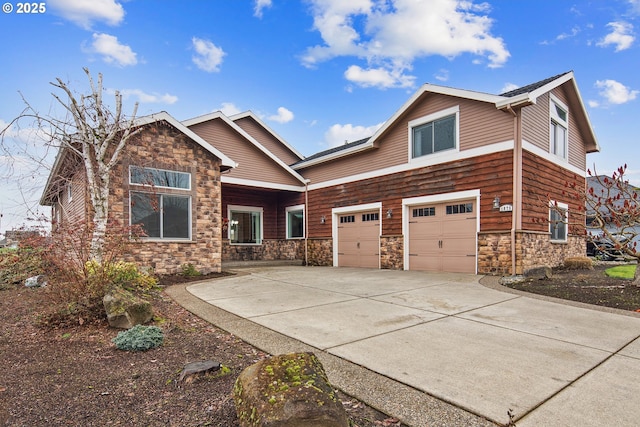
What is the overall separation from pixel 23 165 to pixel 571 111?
1689cm

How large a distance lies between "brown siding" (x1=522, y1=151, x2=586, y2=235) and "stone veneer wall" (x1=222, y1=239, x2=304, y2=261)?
363 inches

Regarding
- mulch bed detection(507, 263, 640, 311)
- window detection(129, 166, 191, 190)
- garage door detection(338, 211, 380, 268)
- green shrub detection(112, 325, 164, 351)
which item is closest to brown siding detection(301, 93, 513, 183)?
garage door detection(338, 211, 380, 268)

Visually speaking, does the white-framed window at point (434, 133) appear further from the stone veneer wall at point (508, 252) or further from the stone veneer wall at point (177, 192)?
the stone veneer wall at point (177, 192)

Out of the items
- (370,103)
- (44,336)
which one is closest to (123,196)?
(44,336)

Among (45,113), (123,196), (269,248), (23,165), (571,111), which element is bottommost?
(269,248)

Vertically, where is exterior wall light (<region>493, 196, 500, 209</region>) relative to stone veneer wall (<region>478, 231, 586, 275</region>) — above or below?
above

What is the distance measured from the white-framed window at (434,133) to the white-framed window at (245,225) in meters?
7.86

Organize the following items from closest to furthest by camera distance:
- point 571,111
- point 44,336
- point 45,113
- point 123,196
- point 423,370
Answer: point 423,370 < point 44,336 < point 45,113 < point 123,196 < point 571,111

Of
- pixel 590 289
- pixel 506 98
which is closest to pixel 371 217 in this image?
pixel 506 98

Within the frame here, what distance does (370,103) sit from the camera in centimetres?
1850

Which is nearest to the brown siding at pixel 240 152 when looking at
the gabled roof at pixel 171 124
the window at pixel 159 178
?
the gabled roof at pixel 171 124

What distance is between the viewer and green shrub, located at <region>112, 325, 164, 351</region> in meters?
3.75

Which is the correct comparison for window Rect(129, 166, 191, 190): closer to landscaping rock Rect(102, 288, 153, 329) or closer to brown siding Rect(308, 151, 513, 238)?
landscaping rock Rect(102, 288, 153, 329)

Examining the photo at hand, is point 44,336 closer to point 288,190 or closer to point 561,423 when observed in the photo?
point 561,423
